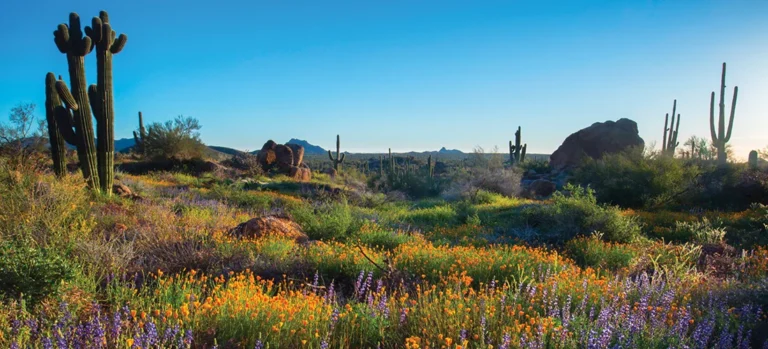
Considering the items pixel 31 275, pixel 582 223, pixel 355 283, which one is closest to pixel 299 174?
pixel 582 223

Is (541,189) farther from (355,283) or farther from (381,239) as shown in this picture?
(355,283)

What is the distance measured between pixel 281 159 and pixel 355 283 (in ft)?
93.2

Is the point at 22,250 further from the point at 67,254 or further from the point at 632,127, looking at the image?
the point at 632,127

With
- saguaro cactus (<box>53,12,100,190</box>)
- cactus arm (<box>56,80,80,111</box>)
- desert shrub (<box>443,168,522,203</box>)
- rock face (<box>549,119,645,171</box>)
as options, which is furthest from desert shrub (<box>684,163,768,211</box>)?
cactus arm (<box>56,80,80,111</box>)

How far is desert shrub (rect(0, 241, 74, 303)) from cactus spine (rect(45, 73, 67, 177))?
1326 centimetres

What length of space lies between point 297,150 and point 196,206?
23083 millimetres

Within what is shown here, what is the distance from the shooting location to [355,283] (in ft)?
19.2

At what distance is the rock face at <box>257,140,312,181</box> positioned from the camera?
105 feet

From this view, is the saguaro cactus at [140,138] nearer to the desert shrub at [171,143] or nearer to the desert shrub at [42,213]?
the desert shrub at [171,143]

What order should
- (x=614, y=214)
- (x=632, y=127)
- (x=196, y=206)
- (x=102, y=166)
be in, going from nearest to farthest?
(x=614, y=214) < (x=196, y=206) < (x=102, y=166) < (x=632, y=127)

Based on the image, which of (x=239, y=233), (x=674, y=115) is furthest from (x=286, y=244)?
(x=674, y=115)

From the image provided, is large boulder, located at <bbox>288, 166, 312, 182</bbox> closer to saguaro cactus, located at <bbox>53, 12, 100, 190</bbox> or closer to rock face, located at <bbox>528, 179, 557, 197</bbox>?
rock face, located at <bbox>528, 179, 557, 197</bbox>

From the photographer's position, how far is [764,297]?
16.3ft

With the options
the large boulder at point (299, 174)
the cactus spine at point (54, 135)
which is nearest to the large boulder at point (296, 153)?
the large boulder at point (299, 174)
